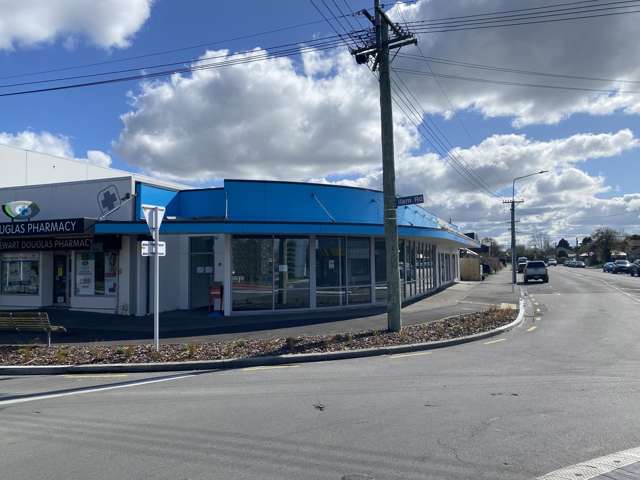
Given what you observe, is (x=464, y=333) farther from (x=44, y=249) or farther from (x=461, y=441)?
(x=44, y=249)

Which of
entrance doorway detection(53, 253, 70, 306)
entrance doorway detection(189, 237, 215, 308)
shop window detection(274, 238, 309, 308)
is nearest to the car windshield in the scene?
shop window detection(274, 238, 309, 308)

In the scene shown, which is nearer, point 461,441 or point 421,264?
point 461,441

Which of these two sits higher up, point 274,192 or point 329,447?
point 274,192

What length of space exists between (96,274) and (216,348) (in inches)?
406

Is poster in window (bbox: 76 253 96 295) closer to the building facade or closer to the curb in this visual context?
the building facade

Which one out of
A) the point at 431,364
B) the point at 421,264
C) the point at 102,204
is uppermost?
the point at 102,204

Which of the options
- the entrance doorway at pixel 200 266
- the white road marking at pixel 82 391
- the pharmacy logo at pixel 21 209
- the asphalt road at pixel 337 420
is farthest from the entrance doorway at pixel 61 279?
the white road marking at pixel 82 391

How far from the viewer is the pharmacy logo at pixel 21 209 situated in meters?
20.2

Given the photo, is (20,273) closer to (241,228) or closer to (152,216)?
(241,228)

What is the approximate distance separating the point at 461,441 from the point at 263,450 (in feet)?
6.61

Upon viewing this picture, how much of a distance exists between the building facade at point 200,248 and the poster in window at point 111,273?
4 cm

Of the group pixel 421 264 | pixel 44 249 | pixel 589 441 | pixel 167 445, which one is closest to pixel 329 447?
pixel 167 445

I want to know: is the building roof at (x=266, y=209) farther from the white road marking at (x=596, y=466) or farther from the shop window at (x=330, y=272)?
the white road marking at (x=596, y=466)

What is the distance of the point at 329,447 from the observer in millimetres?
5328
